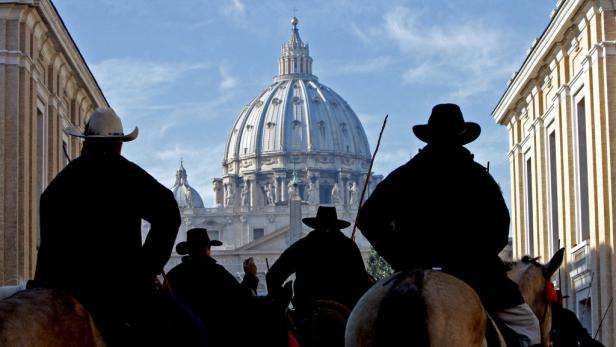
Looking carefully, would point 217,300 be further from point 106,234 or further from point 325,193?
point 325,193

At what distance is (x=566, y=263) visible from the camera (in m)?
38.5

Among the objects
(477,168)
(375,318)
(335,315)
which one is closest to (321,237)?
(335,315)

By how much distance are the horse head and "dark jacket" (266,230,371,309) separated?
3.15 meters

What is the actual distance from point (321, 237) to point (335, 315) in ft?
3.55

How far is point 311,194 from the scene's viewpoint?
179 metres

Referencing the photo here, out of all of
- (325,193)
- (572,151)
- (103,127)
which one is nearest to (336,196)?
(325,193)

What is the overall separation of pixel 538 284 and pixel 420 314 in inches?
104

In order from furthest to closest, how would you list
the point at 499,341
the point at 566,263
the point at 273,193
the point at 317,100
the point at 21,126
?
1. the point at 317,100
2. the point at 273,193
3. the point at 566,263
4. the point at 21,126
5. the point at 499,341

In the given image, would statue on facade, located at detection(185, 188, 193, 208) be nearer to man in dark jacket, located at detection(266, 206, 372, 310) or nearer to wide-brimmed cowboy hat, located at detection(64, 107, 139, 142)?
man in dark jacket, located at detection(266, 206, 372, 310)

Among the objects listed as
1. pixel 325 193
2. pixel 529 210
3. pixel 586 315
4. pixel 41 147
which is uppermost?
pixel 325 193

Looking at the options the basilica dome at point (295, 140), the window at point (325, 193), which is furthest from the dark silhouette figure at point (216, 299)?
the basilica dome at point (295, 140)

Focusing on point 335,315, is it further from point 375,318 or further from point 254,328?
point 375,318

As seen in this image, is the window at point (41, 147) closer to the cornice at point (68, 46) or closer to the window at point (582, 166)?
the cornice at point (68, 46)

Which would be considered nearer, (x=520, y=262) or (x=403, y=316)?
(x=403, y=316)
